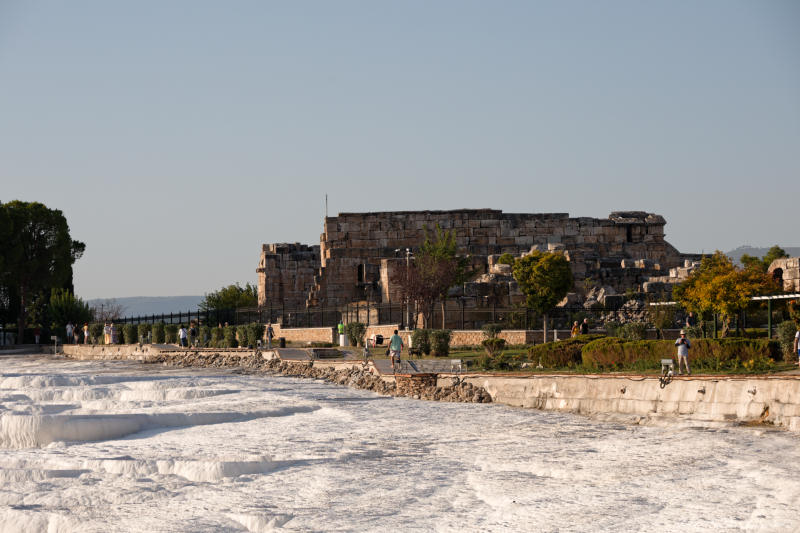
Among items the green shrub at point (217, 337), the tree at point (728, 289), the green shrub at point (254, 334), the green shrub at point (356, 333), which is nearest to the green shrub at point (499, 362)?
the tree at point (728, 289)

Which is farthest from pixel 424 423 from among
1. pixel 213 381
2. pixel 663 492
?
pixel 213 381

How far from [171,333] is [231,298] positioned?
2076cm

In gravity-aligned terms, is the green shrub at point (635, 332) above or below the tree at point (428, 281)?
below

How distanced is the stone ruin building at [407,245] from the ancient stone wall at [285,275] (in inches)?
2.1

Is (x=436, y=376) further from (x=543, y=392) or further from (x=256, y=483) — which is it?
(x=256, y=483)

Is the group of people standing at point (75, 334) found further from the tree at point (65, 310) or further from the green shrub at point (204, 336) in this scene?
the green shrub at point (204, 336)

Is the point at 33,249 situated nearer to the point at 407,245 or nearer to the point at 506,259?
the point at 407,245

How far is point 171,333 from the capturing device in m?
42.8

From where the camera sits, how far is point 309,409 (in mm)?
21000

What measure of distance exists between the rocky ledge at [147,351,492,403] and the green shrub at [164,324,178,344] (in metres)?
3.50

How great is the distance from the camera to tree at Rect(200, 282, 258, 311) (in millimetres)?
60244

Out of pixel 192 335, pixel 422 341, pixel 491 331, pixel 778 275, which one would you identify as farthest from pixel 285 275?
pixel 778 275

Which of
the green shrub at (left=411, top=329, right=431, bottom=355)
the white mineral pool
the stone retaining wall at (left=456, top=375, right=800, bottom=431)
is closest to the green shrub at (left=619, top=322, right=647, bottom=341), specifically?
the green shrub at (left=411, top=329, right=431, bottom=355)

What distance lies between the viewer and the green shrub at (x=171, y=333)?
42562 mm
